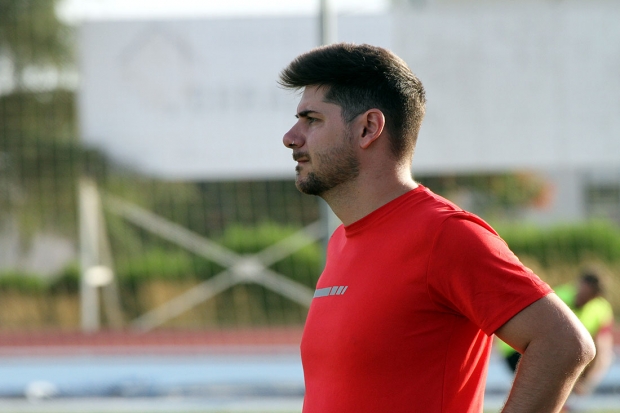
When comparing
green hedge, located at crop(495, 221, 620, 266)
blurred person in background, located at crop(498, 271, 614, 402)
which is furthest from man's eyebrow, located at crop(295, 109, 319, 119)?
green hedge, located at crop(495, 221, 620, 266)

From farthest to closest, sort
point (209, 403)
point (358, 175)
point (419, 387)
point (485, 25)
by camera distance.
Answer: point (485, 25) → point (209, 403) → point (358, 175) → point (419, 387)

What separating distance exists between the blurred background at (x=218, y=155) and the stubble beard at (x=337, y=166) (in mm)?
9994

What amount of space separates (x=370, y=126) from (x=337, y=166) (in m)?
0.12

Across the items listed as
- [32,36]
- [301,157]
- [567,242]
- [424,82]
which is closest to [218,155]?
[424,82]

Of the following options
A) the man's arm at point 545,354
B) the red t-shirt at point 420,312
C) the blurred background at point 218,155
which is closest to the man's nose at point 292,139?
the red t-shirt at point 420,312

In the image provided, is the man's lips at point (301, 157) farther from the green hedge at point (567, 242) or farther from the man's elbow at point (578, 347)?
the green hedge at point (567, 242)

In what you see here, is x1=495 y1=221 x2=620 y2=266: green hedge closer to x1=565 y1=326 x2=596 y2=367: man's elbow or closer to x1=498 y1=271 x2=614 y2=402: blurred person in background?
x1=498 y1=271 x2=614 y2=402: blurred person in background

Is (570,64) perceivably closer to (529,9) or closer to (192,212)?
(529,9)

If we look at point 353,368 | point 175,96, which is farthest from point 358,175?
point 175,96

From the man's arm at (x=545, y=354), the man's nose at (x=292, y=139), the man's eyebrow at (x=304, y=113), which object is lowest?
the man's arm at (x=545, y=354)

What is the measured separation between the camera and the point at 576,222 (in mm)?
14469

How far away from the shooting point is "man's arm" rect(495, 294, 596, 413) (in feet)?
5.52

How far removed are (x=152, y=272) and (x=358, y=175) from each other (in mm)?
11985

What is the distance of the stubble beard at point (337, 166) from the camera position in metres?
2.05
